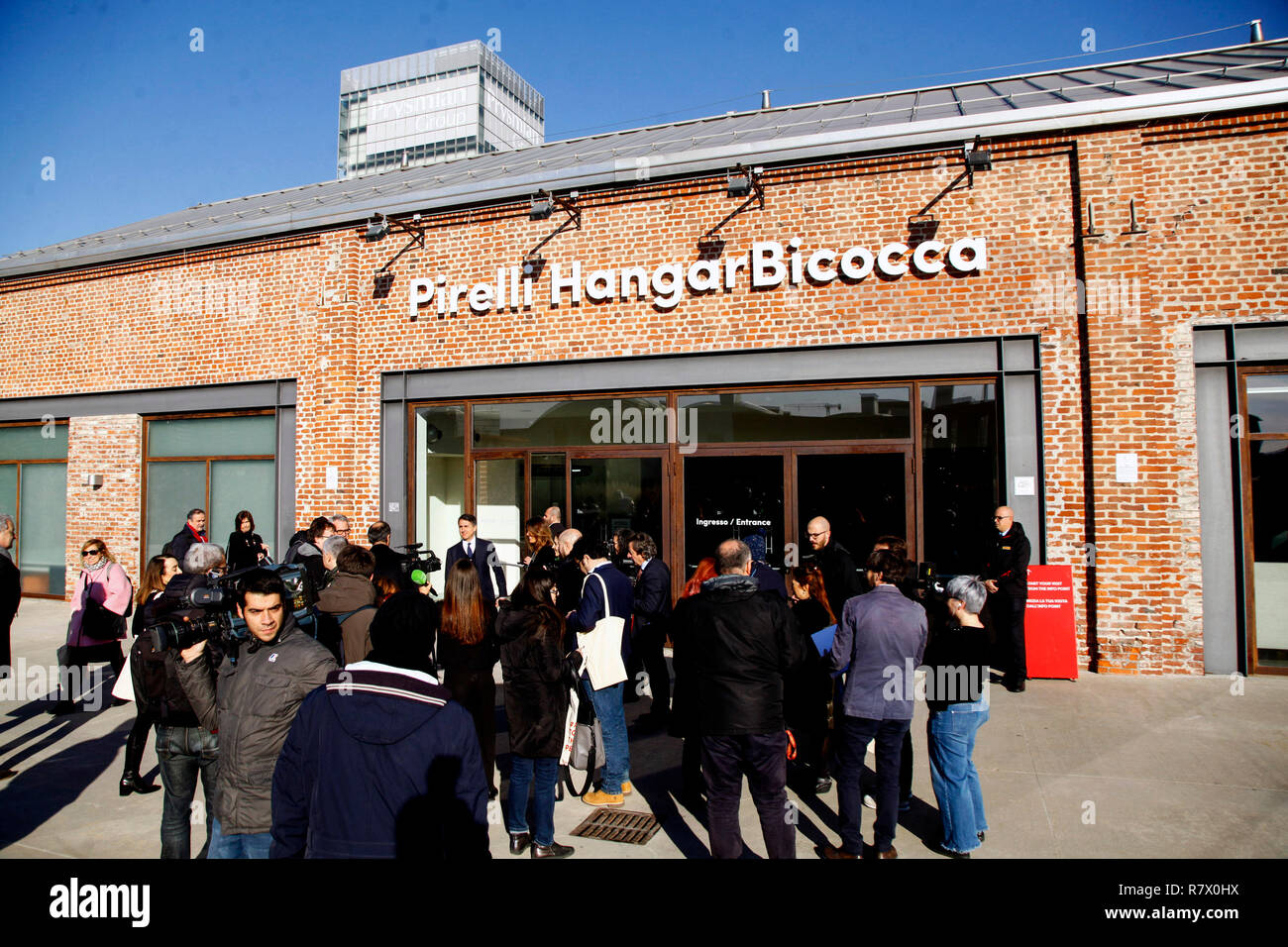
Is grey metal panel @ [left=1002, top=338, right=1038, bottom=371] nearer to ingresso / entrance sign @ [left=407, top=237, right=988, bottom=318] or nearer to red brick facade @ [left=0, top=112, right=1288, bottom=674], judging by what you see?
red brick facade @ [left=0, top=112, right=1288, bottom=674]

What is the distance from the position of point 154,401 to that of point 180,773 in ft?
37.6

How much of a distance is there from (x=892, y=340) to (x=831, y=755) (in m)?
5.40

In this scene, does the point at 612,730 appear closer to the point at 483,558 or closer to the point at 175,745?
the point at 175,745

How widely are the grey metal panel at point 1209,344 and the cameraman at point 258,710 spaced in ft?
30.1

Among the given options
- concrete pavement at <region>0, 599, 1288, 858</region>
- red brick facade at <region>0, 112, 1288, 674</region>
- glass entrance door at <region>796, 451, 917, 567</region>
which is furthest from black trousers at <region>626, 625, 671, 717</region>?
red brick facade at <region>0, 112, 1288, 674</region>

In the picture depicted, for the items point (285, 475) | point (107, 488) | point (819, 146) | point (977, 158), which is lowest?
point (107, 488)

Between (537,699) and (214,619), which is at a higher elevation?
(214,619)

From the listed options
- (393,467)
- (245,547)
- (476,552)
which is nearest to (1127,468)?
(476,552)

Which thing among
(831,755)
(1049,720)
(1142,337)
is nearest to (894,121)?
(1142,337)

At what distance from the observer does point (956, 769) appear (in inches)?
177

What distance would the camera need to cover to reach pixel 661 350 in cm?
1032

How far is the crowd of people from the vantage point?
2.58 metres

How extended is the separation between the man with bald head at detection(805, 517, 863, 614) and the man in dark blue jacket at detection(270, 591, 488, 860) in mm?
4469
